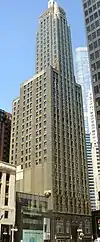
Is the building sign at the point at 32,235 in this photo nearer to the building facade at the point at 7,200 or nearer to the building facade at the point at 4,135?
the building facade at the point at 7,200

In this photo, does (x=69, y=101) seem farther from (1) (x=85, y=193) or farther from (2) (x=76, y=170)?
(1) (x=85, y=193)

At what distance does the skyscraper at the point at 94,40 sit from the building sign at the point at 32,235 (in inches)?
1662

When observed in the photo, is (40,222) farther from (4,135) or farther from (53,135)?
(4,135)

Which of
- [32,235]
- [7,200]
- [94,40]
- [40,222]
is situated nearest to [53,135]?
[40,222]

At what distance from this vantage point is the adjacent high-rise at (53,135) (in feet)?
300

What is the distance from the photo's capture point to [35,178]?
9281 cm

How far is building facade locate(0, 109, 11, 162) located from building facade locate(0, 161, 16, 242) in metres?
50.5

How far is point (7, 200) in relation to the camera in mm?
72812

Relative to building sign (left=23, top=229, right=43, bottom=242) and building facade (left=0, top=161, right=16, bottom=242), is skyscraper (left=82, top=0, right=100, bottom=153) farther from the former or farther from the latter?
building sign (left=23, top=229, right=43, bottom=242)

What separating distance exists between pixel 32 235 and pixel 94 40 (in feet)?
176

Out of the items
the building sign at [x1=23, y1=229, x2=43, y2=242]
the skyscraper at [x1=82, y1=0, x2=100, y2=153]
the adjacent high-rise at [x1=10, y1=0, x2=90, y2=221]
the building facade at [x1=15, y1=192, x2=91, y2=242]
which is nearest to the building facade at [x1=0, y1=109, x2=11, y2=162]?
the adjacent high-rise at [x1=10, y1=0, x2=90, y2=221]

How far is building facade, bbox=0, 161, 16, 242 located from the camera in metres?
68.3

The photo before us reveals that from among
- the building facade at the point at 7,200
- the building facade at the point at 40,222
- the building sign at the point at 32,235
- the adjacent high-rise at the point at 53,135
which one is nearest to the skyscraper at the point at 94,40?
the building facade at the point at 7,200

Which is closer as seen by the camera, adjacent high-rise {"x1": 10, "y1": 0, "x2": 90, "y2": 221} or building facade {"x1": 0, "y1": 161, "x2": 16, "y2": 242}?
building facade {"x1": 0, "y1": 161, "x2": 16, "y2": 242}
